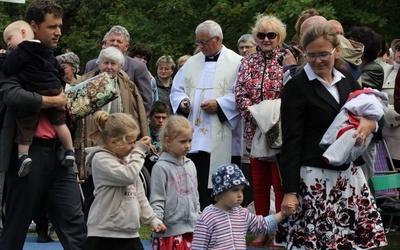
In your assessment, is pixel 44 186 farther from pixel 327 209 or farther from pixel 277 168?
pixel 277 168

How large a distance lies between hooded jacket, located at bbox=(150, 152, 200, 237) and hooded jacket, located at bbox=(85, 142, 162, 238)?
0.35m

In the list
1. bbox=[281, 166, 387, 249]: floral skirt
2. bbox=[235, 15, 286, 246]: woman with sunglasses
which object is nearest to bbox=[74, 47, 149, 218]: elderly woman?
bbox=[235, 15, 286, 246]: woman with sunglasses

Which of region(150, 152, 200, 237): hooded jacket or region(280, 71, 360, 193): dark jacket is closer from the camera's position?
region(280, 71, 360, 193): dark jacket

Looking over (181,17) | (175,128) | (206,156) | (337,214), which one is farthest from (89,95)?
(181,17)

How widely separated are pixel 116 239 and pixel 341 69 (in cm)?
207

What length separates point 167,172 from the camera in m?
7.59

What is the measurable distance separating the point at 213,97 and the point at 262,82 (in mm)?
587

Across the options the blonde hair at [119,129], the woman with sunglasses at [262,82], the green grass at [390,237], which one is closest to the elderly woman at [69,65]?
the green grass at [390,237]

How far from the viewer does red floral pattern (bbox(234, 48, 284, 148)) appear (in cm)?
958

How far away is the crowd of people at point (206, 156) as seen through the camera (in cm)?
666

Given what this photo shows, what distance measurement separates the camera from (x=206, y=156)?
32.2ft

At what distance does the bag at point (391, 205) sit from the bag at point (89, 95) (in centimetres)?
321

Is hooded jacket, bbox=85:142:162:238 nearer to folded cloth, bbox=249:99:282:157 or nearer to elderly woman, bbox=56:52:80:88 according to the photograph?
folded cloth, bbox=249:99:282:157

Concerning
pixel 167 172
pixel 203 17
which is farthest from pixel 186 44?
pixel 167 172
